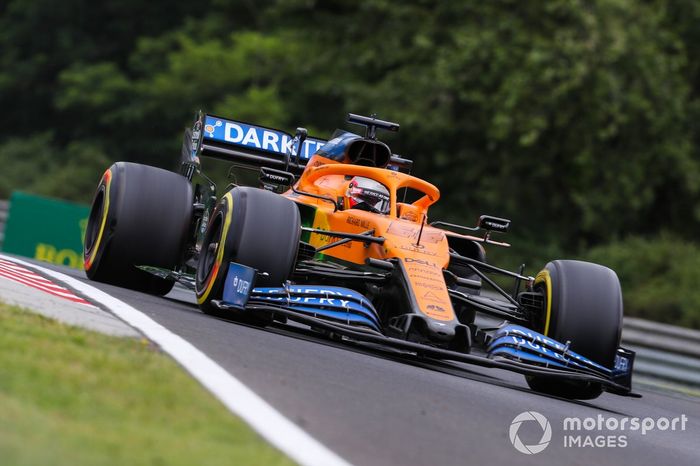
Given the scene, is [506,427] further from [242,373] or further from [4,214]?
[4,214]

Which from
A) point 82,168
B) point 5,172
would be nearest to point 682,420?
point 82,168

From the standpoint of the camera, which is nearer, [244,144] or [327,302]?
[327,302]

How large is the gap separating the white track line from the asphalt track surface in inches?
3.7

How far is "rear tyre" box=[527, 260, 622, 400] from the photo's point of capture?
9.14 m

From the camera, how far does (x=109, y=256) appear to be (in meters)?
10.5

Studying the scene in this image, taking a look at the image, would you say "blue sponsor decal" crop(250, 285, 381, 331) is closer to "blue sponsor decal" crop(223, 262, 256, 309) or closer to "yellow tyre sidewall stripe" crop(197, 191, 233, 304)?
"blue sponsor decal" crop(223, 262, 256, 309)

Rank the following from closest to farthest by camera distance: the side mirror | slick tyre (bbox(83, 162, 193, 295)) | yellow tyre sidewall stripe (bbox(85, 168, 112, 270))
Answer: the side mirror < slick tyre (bbox(83, 162, 193, 295)) < yellow tyre sidewall stripe (bbox(85, 168, 112, 270))

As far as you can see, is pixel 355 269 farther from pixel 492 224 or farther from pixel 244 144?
pixel 244 144

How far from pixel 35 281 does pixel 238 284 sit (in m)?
1.46

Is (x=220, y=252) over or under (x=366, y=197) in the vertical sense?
under

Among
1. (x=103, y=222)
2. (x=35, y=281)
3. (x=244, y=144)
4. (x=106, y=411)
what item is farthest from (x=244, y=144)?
(x=106, y=411)

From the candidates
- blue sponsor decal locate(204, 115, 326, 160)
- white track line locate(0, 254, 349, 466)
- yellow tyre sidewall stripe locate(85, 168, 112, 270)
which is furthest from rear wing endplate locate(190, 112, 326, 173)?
Result: white track line locate(0, 254, 349, 466)

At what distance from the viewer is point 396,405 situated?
612 cm

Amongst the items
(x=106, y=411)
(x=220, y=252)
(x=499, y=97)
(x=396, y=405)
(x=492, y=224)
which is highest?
(x=499, y=97)
